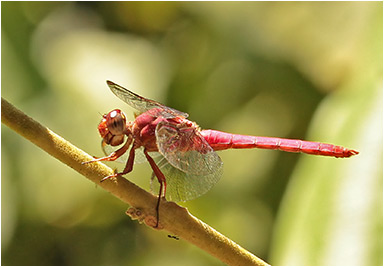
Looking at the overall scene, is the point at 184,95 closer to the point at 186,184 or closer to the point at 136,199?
the point at 186,184

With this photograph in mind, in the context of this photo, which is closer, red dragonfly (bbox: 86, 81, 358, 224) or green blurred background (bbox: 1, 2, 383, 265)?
red dragonfly (bbox: 86, 81, 358, 224)

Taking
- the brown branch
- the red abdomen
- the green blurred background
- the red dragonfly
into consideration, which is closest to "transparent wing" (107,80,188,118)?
Result: the red dragonfly

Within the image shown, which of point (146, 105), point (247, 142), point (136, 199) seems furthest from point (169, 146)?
point (136, 199)

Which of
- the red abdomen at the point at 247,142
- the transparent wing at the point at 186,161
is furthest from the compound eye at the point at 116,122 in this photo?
the red abdomen at the point at 247,142

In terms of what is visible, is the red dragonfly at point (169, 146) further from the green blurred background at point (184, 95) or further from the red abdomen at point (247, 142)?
the green blurred background at point (184, 95)

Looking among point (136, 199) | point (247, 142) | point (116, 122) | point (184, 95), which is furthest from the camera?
point (184, 95)

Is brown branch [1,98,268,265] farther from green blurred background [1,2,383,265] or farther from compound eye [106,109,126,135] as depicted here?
green blurred background [1,2,383,265]
